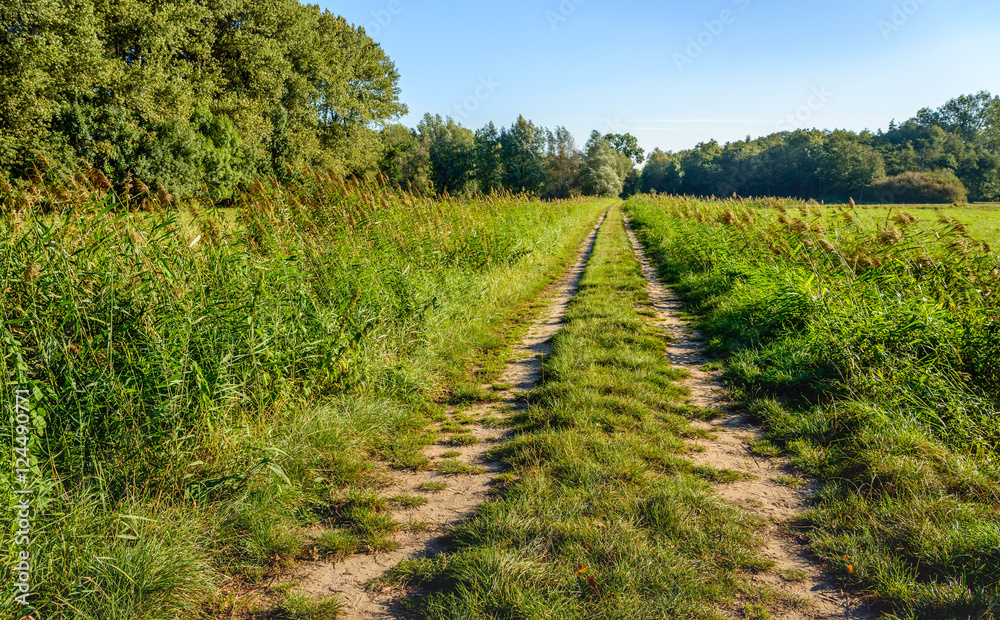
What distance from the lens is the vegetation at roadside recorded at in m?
2.23

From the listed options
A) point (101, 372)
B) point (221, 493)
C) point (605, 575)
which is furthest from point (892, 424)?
point (101, 372)

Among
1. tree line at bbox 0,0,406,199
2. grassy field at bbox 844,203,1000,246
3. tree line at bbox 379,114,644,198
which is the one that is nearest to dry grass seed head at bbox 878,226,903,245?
grassy field at bbox 844,203,1000,246

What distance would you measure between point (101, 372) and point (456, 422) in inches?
98.2

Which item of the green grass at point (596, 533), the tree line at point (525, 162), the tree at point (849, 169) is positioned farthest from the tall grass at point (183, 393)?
the tree at point (849, 169)

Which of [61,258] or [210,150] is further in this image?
[210,150]

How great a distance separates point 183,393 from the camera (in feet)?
9.20

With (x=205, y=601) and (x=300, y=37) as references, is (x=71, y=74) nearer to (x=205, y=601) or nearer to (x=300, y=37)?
(x=300, y=37)

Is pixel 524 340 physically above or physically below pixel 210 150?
below

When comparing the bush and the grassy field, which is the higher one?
the bush

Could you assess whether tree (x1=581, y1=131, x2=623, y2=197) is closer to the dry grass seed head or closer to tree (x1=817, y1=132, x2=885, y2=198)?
tree (x1=817, y1=132, x2=885, y2=198)

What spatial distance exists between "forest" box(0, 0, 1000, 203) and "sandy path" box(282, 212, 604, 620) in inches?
135

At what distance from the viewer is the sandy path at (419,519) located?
2156 mm

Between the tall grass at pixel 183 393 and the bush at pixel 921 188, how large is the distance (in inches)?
2439

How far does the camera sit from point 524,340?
619 cm
